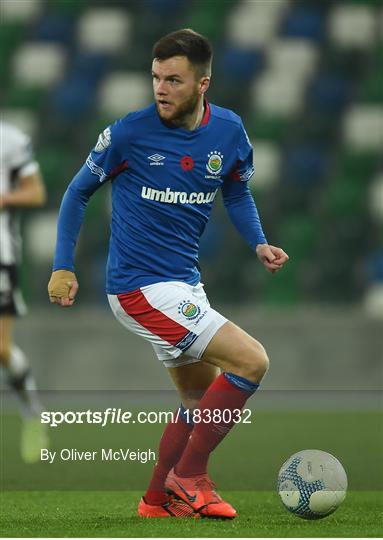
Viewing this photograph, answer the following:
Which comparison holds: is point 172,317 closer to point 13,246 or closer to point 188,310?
point 188,310

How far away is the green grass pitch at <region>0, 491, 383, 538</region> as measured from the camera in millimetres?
4844

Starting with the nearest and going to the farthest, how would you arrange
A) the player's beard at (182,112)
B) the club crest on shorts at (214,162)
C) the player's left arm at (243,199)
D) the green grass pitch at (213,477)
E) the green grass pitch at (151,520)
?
the green grass pitch at (151,520)
the green grass pitch at (213,477)
the player's beard at (182,112)
the club crest on shorts at (214,162)
the player's left arm at (243,199)

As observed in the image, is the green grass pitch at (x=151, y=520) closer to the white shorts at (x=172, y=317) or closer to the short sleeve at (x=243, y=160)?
the white shorts at (x=172, y=317)

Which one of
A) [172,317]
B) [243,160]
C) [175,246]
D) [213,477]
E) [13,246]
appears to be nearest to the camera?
[172,317]

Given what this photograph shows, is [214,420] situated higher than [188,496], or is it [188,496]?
[214,420]

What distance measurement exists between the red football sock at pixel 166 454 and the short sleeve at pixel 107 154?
101 cm

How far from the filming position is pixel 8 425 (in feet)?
30.7

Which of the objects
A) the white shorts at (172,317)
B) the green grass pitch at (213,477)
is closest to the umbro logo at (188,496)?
the green grass pitch at (213,477)

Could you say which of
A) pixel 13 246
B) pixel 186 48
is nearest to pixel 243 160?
pixel 186 48

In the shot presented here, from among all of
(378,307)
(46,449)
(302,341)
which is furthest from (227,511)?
(378,307)

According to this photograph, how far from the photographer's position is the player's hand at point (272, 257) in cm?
536

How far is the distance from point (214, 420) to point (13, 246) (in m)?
2.97

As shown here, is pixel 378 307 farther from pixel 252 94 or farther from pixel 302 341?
pixel 252 94

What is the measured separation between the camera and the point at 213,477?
695 centimetres
